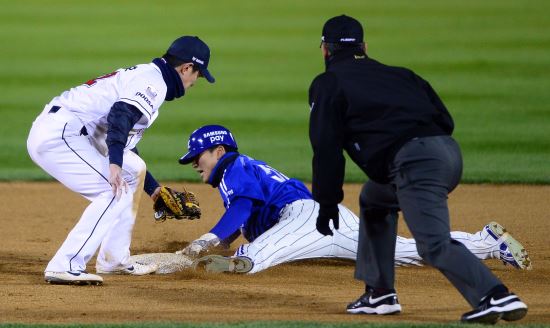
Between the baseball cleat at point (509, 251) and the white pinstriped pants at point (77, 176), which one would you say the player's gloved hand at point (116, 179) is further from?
the baseball cleat at point (509, 251)

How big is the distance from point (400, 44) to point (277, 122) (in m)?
5.98


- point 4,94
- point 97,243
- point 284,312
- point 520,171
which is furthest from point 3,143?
point 284,312

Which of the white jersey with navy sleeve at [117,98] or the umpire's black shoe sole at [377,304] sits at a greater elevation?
the white jersey with navy sleeve at [117,98]

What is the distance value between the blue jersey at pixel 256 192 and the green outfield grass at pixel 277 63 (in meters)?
3.73

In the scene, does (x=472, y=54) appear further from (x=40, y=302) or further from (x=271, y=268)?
(x=40, y=302)

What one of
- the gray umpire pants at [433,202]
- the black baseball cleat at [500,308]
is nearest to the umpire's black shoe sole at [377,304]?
the gray umpire pants at [433,202]

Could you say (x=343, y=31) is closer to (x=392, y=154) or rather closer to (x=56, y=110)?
(x=392, y=154)

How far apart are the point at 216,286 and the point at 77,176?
3.62ft

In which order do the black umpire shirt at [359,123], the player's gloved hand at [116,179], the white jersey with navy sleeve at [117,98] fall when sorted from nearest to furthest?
the black umpire shirt at [359,123], the player's gloved hand at [116,179], the white jersey with navy sleeve at [117,98]

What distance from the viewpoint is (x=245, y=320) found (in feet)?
18.0

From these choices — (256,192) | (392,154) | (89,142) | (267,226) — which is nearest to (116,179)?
(89,142)

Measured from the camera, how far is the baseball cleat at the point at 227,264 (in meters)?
6.82

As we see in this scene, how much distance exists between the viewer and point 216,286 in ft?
21.6

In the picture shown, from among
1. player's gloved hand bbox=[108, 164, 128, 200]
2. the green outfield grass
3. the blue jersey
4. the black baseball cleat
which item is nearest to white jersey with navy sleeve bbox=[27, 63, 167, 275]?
player's gloved hand bbox=[108, 164, 128, 200]
